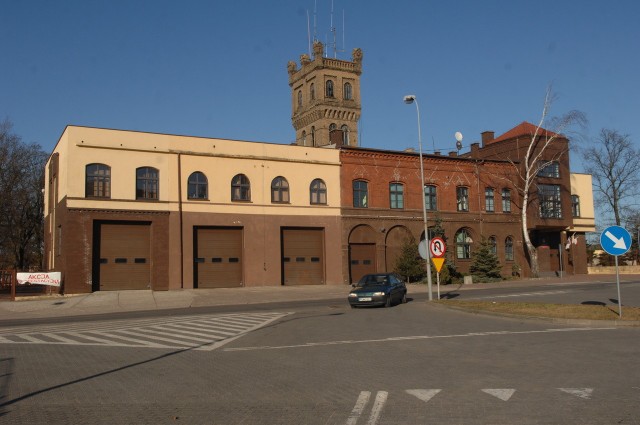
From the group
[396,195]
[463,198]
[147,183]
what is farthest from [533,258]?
[147,183]

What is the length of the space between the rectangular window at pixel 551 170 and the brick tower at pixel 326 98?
41.7 m

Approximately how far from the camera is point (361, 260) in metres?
44.4

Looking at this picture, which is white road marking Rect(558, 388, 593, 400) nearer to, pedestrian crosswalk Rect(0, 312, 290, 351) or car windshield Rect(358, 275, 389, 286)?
pedestrian crosswalk Rect(0, 312, 290, 351)

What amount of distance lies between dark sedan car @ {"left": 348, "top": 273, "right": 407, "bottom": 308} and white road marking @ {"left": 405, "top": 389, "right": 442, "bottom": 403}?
50.9 feet

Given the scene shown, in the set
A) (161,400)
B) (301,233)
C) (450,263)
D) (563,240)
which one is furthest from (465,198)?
(161,400)

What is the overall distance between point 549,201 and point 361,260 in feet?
64.3

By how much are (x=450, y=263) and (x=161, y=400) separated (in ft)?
125

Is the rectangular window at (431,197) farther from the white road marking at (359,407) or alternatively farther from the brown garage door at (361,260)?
the white road marking at (359,407)

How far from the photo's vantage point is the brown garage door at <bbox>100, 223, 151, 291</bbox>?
35.3m

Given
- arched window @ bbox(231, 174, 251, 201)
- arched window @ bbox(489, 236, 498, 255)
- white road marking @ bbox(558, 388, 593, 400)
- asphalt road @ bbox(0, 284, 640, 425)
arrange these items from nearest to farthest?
1. asphalt road @ bbox(0, 284, 640, 425)
2. white road marking @ bbox(558, 388, 593, 400)
3. arched window @ bbox(231, 174, 251, 201)
4. arched window @ bbox(489, 236, 498, 255)

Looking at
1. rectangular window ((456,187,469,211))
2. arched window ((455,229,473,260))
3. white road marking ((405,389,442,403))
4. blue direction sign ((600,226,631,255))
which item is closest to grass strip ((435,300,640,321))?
blue direction sign ((600,226,631,255))

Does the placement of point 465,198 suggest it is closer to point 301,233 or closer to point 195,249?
point 301,233

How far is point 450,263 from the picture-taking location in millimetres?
44625

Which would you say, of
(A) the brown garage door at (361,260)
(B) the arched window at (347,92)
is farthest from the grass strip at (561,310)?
(B) the arched window at (347,92)
